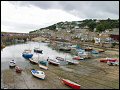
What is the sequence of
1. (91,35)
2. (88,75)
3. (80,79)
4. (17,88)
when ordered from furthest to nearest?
(91,35), (88,75), (80,79), (17,88)

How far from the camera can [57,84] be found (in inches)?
1161

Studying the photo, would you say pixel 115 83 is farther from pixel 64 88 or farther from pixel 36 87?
pixel 36 87

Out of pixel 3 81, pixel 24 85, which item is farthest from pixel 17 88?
pixel 3 81

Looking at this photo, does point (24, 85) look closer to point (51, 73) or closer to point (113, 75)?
point (51, 73)

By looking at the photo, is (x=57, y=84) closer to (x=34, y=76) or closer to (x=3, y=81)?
(x=34, y=76)

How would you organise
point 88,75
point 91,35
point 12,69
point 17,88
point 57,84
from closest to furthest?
point 17,88 → point 57,84 → point 88,75 → point 12,69 → point 91,35

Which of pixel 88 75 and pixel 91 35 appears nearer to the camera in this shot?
pixel 88 75

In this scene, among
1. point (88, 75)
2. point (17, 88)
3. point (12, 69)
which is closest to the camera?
point (17, 88)

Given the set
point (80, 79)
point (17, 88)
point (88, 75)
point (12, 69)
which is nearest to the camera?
point (17, 88)

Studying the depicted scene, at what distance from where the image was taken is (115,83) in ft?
102

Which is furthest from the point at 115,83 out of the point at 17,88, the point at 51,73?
the point at 17,88

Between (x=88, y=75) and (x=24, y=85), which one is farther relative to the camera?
(x=88, y=75)

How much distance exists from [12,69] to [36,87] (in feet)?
39.1

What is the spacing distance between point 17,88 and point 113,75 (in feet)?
52.3
